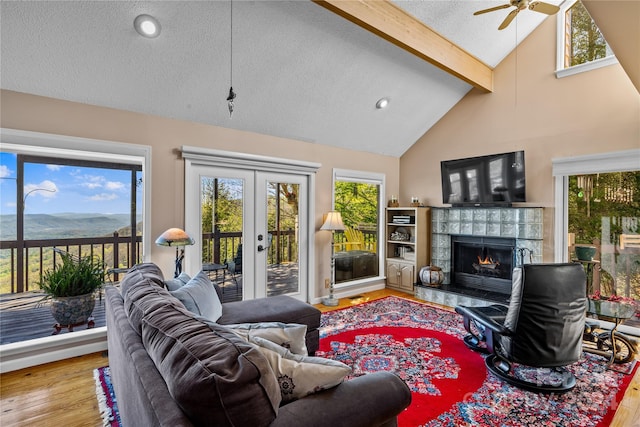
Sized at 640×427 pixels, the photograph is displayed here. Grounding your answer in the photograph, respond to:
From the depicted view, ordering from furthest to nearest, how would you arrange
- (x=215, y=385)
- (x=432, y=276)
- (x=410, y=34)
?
1. (x=432, y=276)
2. (x=410, y=34)
3. (x=215, y=385)

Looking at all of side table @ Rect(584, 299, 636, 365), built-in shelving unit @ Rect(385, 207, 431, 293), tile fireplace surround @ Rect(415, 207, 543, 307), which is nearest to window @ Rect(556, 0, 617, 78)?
tile fireplace surround @ Rect(415, 207, 543, 307)

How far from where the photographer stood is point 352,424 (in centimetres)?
116

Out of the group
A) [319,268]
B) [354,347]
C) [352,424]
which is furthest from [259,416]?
[319,268]

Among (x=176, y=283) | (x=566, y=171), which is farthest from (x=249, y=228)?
(x=566, y=171)

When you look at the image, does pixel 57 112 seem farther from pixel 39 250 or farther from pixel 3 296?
pixel 3 296

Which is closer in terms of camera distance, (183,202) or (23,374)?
(23,374)

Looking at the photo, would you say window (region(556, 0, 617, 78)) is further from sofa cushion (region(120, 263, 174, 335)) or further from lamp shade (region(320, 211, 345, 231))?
sofa cushion (region(120, 263, 174, 335))

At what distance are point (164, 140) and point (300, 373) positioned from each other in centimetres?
317

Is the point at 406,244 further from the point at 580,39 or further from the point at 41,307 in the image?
the point at 41,307

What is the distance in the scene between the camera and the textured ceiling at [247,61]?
2.60m

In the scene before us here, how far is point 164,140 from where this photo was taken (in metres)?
3.55

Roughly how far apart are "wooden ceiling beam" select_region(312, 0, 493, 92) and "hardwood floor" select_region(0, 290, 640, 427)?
358cm

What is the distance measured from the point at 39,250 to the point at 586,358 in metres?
6.49

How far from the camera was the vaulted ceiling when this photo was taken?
262 cm
